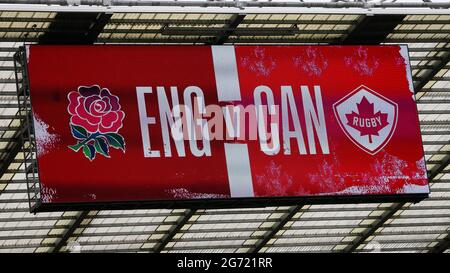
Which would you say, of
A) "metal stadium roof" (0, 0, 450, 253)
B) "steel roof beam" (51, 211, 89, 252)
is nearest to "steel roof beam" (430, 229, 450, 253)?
"metal stadium roof" (0, 0, 450, 253)

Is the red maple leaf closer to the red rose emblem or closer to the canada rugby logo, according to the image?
the canada rugby logo

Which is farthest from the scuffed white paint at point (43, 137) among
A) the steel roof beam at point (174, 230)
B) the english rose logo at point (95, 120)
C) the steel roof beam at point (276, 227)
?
the steel roof beam at point (276, 227)

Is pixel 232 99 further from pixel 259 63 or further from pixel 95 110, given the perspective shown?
pixel 95 110

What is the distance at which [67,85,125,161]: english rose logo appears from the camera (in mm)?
33219

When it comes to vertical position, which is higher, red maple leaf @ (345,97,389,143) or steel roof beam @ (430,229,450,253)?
red maple leaf @ (345,97,389,143)

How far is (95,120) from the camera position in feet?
110

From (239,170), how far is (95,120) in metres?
3.88

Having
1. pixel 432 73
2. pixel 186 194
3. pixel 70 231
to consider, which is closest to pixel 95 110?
pixel 186 194

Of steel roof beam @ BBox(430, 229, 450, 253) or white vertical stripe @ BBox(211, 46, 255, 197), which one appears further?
steel roof beam @ BBox(430, 229, 450, 253)

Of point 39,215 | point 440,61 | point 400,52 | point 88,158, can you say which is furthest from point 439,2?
point 39,215

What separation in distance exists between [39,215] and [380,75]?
13.5 meters

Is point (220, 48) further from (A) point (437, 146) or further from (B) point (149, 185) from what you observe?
(A) point (437, 146)

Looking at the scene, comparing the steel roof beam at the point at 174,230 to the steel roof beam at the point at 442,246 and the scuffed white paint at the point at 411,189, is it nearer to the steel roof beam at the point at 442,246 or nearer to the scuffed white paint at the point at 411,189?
the scuffed white paint at the point at 411,189

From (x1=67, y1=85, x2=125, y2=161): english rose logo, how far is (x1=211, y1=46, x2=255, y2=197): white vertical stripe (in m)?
2.77
